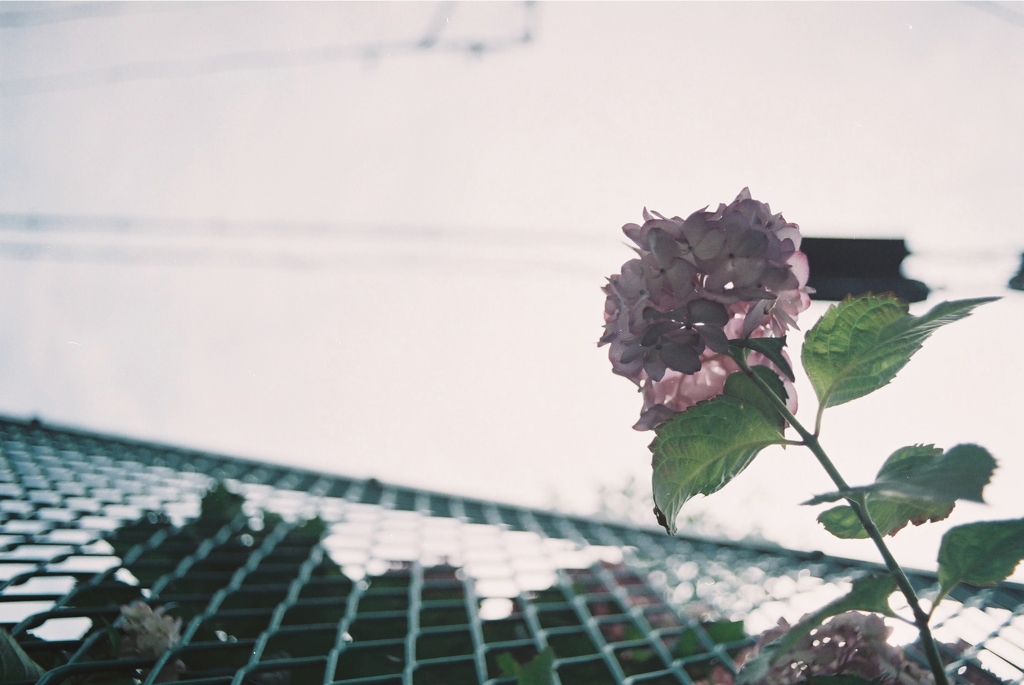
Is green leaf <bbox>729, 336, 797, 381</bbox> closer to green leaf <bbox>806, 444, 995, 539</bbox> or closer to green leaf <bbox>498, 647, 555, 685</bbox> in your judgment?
green leaf <bbox>806, 444, 995, 539</bbox>

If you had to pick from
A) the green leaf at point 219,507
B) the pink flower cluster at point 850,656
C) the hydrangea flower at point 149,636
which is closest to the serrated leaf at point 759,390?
the pink flower cluster at point 850,656

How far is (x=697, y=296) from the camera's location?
536 mm

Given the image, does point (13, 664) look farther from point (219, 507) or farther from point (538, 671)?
point (219, 507)

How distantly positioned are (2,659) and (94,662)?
0.14 m

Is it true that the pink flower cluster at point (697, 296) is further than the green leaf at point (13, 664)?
No

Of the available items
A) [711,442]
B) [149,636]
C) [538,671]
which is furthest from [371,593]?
[711,442]

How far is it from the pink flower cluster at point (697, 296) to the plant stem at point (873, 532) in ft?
0.17

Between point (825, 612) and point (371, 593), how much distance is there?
143cm

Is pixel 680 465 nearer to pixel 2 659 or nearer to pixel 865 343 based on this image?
pixel 865 343

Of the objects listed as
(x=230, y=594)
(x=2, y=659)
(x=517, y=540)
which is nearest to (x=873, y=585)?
(x=2, y=659)

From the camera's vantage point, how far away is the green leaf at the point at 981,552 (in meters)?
0.45

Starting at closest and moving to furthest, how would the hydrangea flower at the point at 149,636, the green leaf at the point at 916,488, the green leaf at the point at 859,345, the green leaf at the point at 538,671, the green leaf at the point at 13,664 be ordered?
the green leaf at the point at 916,488
the green leaf at the point at 859,345
the green leaf at the point at 538,671
the green leaf at the point at 13,664
the hydrangea flower at the point at 149,636

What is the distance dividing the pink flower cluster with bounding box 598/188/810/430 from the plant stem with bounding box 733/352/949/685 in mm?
52

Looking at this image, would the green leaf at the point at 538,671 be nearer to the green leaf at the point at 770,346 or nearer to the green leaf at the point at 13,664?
the green leaf at the point at 770,346
